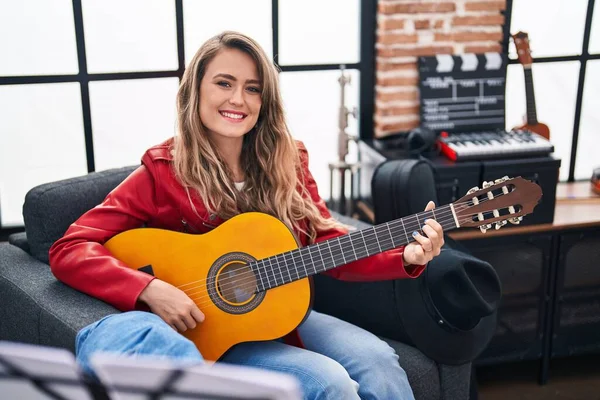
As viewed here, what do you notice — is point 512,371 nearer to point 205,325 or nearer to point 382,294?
point 382,294

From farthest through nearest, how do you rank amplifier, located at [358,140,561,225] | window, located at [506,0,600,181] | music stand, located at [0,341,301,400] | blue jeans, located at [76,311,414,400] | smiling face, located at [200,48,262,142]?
window, located at [506,0,600,181] < amplifier, located at [358,140,561,225] < smiling face, located at [200,48,262,142] < blue jeans, located at [76,311,414,400] < music stand, located at [0,341,301,400]

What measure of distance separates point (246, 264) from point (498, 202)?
2.18ft

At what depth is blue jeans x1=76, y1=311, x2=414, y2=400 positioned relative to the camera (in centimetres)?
149

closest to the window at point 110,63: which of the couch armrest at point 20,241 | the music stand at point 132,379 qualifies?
the couch armrest at point 20,241

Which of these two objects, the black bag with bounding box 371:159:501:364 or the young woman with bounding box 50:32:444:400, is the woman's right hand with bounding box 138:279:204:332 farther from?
the black bag with bounding box 371:159:501:364

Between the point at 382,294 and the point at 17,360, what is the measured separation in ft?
4.13

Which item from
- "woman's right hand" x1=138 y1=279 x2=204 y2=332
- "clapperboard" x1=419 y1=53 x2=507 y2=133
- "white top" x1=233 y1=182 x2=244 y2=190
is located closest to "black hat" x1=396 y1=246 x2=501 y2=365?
"white top" x1=233 y1=182 x2=244 y2=190

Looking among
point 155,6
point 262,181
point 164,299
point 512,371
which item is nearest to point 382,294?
point 262,181

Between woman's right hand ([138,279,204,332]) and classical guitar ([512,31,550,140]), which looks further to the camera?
classical guitar ([512,31,550,140])

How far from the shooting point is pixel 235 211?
192cm

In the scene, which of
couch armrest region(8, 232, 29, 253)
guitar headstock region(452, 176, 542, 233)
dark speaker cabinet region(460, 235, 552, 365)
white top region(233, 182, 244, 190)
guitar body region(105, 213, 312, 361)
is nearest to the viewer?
guitar headstock region(452, 176, 542, 233)

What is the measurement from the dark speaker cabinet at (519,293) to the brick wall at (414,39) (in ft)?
2.14

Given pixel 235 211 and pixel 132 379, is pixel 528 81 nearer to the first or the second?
pixel 235 211

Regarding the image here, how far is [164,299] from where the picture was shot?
5.67 feet
